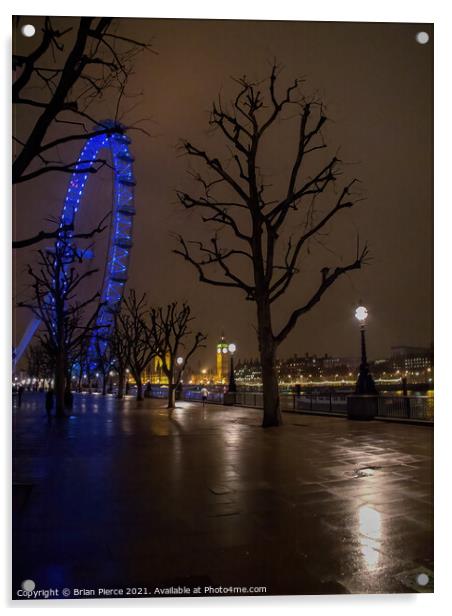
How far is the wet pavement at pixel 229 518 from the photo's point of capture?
16.2 feet

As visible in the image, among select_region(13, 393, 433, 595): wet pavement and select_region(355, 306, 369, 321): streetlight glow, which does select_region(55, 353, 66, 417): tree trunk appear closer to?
select_region(13, 393, 433, 595): wet pavement

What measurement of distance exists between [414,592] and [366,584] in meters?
0.56

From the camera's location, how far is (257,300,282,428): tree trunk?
1706cm

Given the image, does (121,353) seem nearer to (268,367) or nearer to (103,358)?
(103,358)

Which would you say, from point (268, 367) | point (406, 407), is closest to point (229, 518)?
point (268, 367)

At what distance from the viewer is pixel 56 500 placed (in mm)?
7289

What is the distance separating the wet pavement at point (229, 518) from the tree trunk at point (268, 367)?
518 centimetres

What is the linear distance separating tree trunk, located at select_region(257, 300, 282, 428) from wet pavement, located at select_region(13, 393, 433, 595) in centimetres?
518

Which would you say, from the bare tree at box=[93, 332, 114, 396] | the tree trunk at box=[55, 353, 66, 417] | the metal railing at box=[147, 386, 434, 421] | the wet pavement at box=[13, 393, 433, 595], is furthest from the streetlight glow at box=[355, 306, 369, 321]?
the bare tree at box=[93, 332, 114, 396]

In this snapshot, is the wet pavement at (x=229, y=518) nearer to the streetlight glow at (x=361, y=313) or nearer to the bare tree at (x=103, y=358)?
the streetlight glow at (x=361, y=313)

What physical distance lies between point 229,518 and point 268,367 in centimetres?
1093

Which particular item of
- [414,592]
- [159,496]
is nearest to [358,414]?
[159,496]

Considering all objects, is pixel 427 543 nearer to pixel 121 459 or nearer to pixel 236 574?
pixel 236 574

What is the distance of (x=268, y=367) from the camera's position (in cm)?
1719
